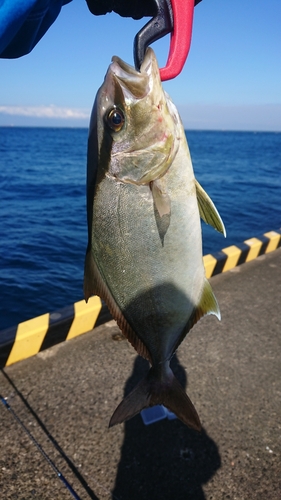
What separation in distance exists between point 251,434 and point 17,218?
13.6 meters

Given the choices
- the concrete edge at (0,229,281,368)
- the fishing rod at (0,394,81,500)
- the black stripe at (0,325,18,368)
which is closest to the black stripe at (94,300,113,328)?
the concrete edge at (0,229,281,368)

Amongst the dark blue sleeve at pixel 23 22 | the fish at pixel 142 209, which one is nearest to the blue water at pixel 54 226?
the fish at pixel 142 209

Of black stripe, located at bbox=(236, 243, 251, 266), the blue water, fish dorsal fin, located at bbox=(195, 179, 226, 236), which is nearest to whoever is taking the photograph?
fish dorsal fin, located at bbox=(195, 179, 226, 236)

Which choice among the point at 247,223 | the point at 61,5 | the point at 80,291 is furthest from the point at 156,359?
the point at 247,223

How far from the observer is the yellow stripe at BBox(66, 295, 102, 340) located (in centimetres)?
436

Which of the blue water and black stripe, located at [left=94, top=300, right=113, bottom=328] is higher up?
black stripe, located at [left=94, top=300, right=113, bottom=328]

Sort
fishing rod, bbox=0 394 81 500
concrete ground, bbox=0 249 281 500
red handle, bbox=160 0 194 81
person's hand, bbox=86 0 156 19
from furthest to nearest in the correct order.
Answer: concrete ground, bbox=0 249 281 500
fishing rod, bbox=0 394 81 500
person's hand, bbox=86 0 156 19
red handle, bbox=160 0 194 81

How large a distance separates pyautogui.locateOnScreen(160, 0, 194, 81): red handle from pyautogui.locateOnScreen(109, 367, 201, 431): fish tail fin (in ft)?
5.18

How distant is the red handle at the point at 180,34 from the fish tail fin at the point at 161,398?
5.18 ft

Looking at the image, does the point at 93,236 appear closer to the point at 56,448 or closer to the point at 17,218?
the point at 56,448

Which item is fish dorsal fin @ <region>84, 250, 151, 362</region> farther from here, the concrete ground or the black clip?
the concrete ground

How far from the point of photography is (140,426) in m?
3.31

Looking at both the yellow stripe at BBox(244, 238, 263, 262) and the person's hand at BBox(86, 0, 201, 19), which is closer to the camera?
the person's hand at BBox(86, 0, 201, 19)

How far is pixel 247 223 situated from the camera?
54.7 ft
